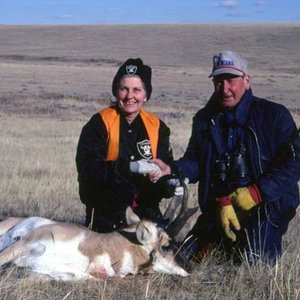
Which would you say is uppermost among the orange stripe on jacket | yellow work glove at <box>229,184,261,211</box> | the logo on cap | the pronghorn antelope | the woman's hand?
the logo on cap

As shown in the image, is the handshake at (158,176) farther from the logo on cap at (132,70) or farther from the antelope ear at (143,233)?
the logo on cap at (132,70)

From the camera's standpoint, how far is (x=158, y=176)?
21.6ft

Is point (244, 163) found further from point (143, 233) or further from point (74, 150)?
point (74, 150)

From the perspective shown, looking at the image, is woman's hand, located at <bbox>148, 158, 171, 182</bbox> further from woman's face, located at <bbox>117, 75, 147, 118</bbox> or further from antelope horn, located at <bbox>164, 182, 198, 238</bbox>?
woman's face, located at <bbox>117, 75, 147, 118</bbox>

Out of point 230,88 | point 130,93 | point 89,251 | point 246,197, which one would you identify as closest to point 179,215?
point 246,197

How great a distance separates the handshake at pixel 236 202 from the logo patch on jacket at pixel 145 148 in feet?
3.47

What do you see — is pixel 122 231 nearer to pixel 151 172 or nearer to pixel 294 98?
pixel 151 172

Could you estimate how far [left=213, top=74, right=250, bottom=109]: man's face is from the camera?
21.7ft

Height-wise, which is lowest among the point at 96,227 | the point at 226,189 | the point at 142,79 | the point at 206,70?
the point at 206,70

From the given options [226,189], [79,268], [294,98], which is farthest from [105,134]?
[294,98]

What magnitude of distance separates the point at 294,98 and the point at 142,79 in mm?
34575

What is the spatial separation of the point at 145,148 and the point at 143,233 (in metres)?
1.56

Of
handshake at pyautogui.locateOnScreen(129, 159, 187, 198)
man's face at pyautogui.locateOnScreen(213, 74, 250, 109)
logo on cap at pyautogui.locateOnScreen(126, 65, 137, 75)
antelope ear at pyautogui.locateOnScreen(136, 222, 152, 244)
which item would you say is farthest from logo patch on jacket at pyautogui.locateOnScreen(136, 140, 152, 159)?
antelope ear at pyautogui.locateOnScreen(136, 222, 152, 244)

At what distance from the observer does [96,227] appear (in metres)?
7.23
